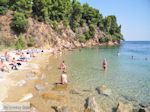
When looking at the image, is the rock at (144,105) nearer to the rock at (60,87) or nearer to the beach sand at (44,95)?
the beach sand at (44,95)

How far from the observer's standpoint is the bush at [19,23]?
3538cm

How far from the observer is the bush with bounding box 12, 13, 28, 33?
3538 cm

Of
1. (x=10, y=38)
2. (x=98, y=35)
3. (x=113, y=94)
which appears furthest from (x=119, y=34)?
(x=113, y=94)

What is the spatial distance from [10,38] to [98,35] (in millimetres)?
46241

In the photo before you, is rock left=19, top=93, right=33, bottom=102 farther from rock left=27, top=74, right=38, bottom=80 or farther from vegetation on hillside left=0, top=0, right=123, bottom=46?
vegetation on hillside left=0, top=0, right=123, bottom=46

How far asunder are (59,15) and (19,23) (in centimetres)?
1778

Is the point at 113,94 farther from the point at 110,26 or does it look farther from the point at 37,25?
the point at 110,26

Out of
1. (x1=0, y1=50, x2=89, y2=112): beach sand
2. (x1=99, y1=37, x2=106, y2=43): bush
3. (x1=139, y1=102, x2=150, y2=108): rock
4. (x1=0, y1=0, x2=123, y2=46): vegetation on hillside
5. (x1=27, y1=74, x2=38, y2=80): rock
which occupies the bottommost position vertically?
(x1=139, y1=102, x2=150, y2=108): rock

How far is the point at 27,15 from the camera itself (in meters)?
39.2

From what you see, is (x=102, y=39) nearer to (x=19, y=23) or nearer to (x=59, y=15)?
(x=59, y=15)

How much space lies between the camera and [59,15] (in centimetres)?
4875

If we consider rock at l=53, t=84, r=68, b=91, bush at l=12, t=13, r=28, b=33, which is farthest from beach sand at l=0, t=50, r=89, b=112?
bush at l=12, t=13, r=28, b=33

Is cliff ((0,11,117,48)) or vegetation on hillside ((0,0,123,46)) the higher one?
vegetation on hillside ((0,0,123,46))

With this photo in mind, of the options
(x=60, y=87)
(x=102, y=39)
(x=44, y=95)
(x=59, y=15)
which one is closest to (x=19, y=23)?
(x=59, y=15)
